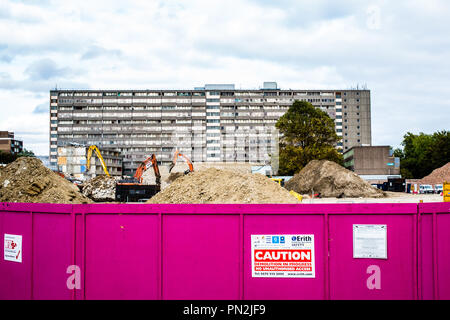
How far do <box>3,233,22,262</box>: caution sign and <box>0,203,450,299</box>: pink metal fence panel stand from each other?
2.06 feet

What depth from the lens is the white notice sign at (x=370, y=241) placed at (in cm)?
608

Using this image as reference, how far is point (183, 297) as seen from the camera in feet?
20.9

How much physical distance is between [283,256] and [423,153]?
10475 cm

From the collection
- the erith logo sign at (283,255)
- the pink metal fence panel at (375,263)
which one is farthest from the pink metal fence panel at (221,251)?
the erith logo sign at (283,255)

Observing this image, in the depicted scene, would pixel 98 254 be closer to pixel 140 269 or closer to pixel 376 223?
pixel 140 269

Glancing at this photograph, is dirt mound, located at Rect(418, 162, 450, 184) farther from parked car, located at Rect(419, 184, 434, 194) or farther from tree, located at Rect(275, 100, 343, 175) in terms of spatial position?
tree, located at Rect(275, 100, 343, 175)

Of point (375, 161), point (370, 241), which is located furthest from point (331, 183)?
point (375, 161)

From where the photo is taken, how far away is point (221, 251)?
20.5 ft

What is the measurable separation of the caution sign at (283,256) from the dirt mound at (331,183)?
3759 cm

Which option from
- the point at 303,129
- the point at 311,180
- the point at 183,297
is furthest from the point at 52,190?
the point at 303,129

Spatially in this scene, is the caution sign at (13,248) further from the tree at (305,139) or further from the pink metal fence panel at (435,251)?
the tree at (305,139)

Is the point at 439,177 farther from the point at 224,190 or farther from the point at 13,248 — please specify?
the point at 13,248

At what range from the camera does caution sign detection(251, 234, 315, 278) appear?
6.16 m
